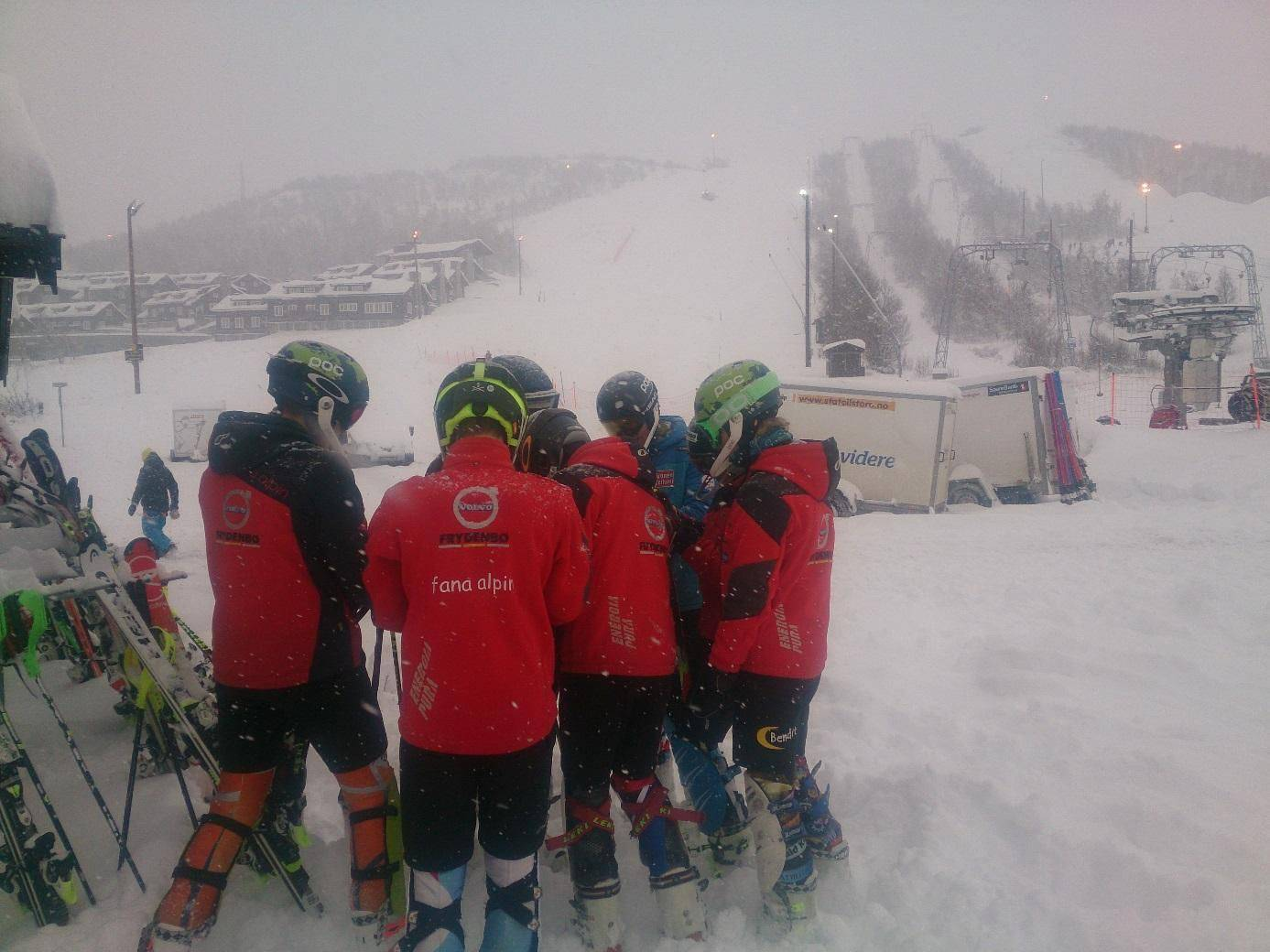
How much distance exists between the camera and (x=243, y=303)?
5047 centimetres

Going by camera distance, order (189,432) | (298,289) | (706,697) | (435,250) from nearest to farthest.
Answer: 1. (706,697)
2. (189,432)
3. (298,289)
4. (435,250)

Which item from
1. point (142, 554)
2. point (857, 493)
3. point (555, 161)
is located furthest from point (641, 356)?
point (555, 161)

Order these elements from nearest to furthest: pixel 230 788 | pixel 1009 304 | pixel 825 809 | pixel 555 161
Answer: pixel 230 788 < pixel 825 809 < pixel 1009 304 < pixel 555 161

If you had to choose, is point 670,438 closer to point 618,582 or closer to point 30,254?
point 618,582

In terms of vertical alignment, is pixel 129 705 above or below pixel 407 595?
below

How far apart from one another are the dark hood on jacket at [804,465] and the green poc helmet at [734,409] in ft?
0.52

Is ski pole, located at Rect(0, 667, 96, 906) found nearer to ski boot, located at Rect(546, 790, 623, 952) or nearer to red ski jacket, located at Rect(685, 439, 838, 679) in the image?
ski boot, located at Rect(546, 790, 623, 952)

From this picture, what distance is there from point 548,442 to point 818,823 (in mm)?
2235

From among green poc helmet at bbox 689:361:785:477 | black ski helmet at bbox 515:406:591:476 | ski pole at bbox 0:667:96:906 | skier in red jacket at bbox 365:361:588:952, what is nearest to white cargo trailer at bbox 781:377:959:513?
black ski helmet at bbox 515:406:591:476

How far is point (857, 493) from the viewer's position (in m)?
14.2

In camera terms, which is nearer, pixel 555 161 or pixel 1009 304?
pixel 1009 304

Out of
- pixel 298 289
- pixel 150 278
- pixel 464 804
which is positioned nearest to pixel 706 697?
pixel 464 804

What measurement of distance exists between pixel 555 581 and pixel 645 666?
64cm

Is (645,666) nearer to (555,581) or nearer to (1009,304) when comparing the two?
(555,581)
